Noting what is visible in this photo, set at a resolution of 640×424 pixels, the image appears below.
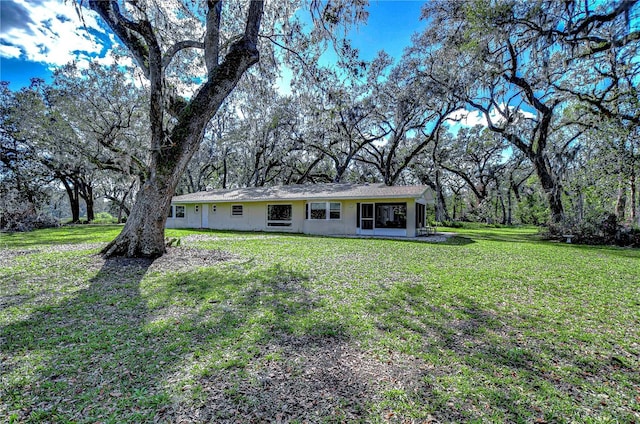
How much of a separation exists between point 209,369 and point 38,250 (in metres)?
8.80

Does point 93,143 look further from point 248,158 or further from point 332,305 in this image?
point 332,305

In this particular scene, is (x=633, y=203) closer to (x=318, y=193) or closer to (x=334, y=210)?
(x=334, y=210)

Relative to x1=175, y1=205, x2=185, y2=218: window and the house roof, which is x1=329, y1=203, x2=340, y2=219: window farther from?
x1=175, y1=205, x2=185, y2=218: window

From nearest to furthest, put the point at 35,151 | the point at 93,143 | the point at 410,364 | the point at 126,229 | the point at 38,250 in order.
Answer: the point at 410,364, the point at 126,229, the point at 38,250, the point at 93,143, the point at 35,151

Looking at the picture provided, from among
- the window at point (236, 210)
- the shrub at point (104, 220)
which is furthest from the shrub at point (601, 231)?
the shrub at point (104, 220)

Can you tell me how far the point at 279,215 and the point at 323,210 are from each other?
2.72 meters

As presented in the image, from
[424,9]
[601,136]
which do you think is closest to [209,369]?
[424,9]

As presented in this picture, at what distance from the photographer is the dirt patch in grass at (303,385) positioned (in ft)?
6.74

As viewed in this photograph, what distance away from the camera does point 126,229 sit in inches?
274

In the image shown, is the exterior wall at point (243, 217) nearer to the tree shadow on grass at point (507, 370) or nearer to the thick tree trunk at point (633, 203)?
the tree shadow on grass at point (507, 370)

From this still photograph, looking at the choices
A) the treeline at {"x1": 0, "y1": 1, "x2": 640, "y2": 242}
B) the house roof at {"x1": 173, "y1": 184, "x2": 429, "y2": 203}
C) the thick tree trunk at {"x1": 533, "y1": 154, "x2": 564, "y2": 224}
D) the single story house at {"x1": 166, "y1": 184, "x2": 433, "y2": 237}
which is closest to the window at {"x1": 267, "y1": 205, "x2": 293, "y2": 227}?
the single story house at {"x1": 166, "y1": 184, "x2": 433, "y2": 237}

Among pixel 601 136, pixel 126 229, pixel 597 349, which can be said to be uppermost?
pixel 601 136

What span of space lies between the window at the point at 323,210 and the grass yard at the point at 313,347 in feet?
31.5

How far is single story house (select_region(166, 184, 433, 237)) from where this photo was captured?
14.4 m
